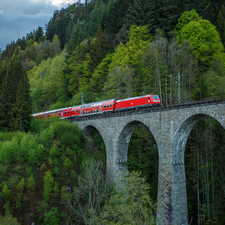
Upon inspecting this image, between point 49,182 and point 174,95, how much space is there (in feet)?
58.9

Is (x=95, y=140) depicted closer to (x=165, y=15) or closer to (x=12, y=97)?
(x=12, y=97)

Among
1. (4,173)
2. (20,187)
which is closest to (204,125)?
(20,187)

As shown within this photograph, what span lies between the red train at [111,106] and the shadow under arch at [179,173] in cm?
679

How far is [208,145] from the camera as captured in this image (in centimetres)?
2556

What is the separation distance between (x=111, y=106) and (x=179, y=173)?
1371cm

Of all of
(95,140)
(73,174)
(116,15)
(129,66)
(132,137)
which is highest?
(116,15)

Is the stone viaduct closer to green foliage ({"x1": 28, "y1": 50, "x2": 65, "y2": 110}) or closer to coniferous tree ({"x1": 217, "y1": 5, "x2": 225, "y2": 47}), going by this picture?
coniferous tree ({"x1": 217, "y1": 5, "x2": 225, "y2": 47})

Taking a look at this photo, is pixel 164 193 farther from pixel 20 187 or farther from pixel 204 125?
pixel 20 187

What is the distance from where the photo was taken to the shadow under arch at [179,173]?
21188 mm

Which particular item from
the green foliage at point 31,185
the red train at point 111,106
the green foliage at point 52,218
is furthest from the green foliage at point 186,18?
the green foliage at point 52,218

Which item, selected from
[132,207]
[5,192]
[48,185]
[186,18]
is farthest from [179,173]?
[186,18]

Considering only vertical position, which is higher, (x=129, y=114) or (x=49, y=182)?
(x=129, y=114)

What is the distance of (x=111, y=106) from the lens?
3297 cm

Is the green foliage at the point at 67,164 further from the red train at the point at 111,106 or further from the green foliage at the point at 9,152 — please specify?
the red train at the point at 111,106
